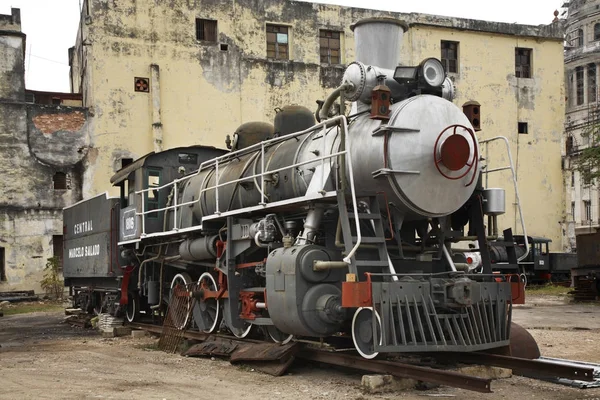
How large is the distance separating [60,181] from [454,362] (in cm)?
2163

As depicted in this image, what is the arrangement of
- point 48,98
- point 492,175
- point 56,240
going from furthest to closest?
point 492,175 → point 48,98 → point 56,240

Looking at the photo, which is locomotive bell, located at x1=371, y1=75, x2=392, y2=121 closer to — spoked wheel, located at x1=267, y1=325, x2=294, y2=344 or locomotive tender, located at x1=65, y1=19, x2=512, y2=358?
locomotive tender, located at x1=65, y1=19, x2=512, y2=358

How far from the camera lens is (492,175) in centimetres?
3341

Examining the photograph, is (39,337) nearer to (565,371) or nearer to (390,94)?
(390,94)

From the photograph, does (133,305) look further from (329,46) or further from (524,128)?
(524,128)

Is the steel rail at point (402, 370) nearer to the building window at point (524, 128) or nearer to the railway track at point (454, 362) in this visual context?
the railway track at point (454, 362)

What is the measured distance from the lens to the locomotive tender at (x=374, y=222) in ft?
26.8

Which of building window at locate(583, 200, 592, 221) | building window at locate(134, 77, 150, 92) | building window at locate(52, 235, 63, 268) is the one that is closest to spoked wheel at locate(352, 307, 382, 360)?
building window at locate(52, 235, 63, 268)

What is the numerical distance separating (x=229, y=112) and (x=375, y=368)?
2257 cm

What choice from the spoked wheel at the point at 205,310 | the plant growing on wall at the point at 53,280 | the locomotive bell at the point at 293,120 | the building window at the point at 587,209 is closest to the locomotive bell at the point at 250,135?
the locomotive bell at the point at 293,120

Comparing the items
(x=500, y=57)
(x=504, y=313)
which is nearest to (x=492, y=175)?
(x=500, y=57)

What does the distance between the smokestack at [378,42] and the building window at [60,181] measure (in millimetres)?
20210

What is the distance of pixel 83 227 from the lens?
17.9 meters

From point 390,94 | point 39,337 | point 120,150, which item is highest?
point 120,150
